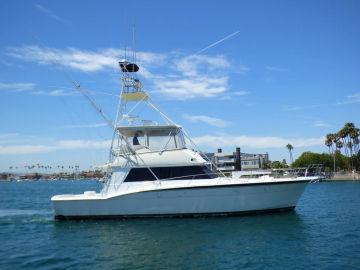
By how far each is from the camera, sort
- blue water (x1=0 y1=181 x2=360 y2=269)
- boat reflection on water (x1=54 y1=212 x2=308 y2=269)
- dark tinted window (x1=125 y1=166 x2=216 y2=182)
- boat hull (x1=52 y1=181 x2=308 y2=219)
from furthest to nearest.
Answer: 1. dark tinted window (x1=125 y1=166 x2=216 y2=182)
2. boat hull (x1=52 y1=181 x2=308 y2=219)
3. boat reflection on water (x1=54 y1=212 x2=308 y2=269)
4. blue water (x1=0 y1=181 x2=360 y2=269)

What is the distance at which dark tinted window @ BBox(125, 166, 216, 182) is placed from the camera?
22.9 m

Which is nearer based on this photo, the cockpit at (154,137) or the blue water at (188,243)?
the blue water at (188,243)

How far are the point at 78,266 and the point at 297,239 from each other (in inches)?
330

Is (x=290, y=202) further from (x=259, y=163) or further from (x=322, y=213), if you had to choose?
(x=259, y=163)

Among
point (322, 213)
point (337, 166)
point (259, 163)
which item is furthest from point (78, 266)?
point (259, 163)

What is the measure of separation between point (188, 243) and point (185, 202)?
5636mm

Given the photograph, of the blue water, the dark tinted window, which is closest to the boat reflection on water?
the blue water

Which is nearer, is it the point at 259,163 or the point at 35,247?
the point at 35,247

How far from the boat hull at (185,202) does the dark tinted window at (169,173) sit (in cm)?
99

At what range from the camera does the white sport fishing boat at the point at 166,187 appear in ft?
72.7

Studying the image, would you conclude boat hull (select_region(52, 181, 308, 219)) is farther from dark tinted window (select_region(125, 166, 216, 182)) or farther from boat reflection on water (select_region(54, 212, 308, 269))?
dark tinted window (select_region(125, 166, 216, 182))

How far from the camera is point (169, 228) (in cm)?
1997

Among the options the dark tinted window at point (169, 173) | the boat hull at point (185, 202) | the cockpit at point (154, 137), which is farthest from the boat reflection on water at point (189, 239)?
the cockpit at point (154, 137)

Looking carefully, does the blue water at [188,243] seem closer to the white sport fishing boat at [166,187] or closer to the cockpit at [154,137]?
the white sport fishing boat at [166,187]
